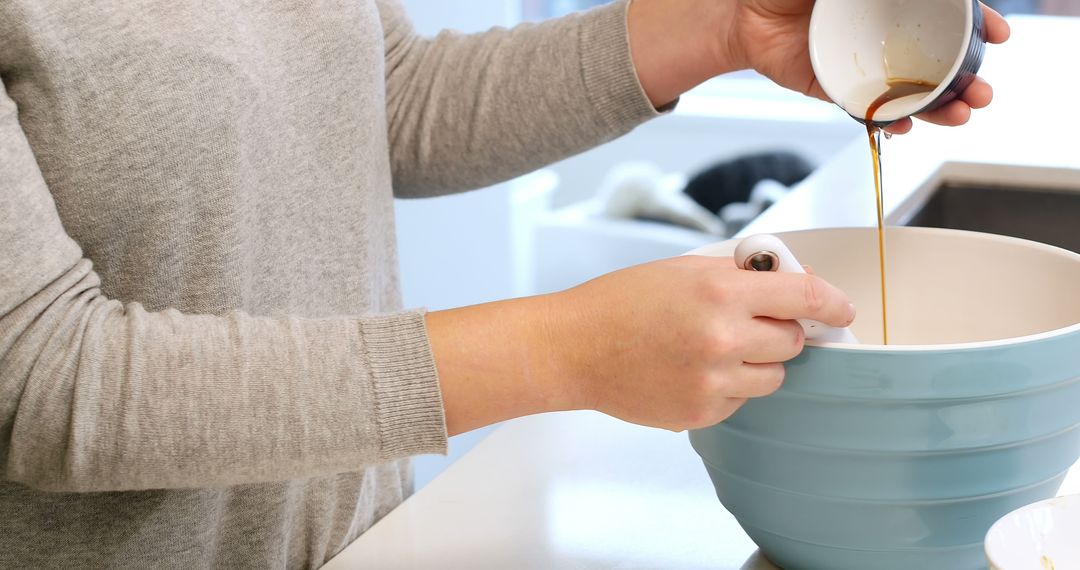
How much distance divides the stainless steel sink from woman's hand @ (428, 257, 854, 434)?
33.3 inches

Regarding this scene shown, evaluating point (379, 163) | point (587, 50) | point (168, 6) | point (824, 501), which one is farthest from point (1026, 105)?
point (168, 6)

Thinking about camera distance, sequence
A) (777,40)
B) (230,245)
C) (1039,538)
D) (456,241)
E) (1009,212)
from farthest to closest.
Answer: (456,241), (1009,212), (777,40), (230,245), (1039,538)

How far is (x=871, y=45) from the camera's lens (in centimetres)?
91

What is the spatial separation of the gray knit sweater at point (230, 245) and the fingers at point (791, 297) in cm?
20

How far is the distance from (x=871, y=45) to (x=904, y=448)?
39 centimetres

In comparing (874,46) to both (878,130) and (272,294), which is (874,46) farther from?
(272,294)

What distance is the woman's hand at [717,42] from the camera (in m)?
0.98

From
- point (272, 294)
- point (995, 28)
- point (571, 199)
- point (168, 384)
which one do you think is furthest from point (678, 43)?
point (571, 199)

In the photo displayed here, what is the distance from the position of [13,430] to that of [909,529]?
55 cm

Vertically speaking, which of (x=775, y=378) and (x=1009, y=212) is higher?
(x=775, y=378)

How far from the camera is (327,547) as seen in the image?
38.2 inches

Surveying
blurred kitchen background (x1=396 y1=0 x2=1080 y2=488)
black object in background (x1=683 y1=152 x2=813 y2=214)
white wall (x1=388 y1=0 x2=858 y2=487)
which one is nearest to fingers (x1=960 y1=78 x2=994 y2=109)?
blurred kitchen background (x1=396 y1=0 x2=1080 y2=488)

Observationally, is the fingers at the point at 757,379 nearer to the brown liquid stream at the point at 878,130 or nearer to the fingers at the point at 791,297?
the fingers at the point at 791,297

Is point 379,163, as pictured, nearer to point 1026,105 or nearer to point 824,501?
point 824,501
